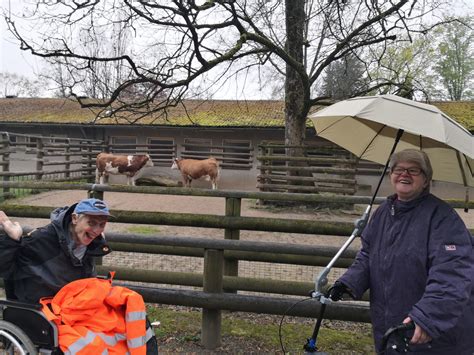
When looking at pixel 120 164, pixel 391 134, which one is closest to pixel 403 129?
pixel 391 134

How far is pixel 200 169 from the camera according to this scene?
1597cm

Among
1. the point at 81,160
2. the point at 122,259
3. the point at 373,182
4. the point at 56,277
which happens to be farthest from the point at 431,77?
the point at 56,277

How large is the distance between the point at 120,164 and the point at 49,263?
48.8 feet

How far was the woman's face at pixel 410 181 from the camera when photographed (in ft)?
6.89

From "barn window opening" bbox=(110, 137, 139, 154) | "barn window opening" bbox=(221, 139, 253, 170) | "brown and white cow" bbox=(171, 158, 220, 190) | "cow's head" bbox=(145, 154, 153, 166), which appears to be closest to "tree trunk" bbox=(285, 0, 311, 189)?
"brown and white cow" bbox=(171, 158, 220, 190)

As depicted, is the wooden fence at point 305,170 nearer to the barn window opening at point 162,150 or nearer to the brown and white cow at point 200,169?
the brown and white cow at point 200,169

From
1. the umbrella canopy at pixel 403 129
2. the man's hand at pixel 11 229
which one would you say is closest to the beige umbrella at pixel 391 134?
the umbrella canopy at pixel 403 129

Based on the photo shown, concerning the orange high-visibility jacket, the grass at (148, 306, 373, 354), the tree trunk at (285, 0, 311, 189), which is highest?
the tree trunk at (285, 0, 311, 189)

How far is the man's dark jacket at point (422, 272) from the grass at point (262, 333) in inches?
51.5

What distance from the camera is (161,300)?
3.21 metres

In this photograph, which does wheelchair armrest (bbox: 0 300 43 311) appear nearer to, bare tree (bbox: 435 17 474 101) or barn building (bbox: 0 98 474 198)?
barn building (bbox: 0 98 474 198)

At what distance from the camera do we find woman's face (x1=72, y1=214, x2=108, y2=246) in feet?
7.91

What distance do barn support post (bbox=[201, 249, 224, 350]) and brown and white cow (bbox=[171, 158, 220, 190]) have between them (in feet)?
41.7

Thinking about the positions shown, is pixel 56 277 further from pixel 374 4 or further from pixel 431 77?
pixel 431 77
